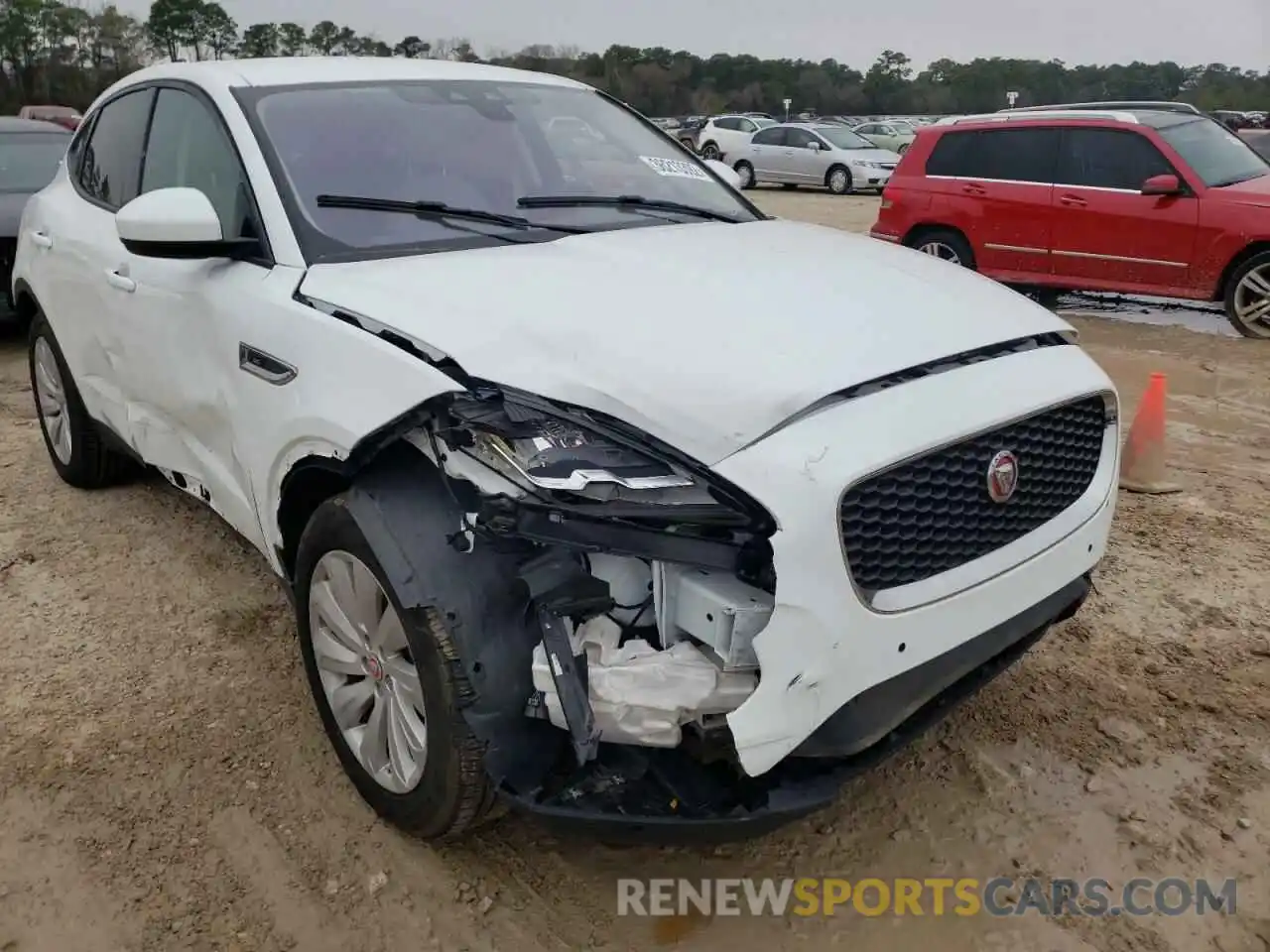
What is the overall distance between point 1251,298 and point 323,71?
742 cm

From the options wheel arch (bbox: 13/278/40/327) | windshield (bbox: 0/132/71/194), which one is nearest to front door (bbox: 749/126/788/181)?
windshield (bbox: 0/132/71/194)

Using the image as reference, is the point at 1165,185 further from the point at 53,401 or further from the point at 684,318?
the point at 53,401

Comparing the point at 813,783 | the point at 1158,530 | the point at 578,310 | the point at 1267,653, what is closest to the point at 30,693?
the point at 578,310

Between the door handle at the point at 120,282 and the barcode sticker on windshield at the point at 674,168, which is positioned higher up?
the barcode sticker on windshield at the point at 674,168

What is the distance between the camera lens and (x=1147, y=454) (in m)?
4.91

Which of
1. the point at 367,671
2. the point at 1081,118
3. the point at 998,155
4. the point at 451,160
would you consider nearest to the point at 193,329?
the point at 451,160

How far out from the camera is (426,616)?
7.11 feet

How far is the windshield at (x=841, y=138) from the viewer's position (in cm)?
2177

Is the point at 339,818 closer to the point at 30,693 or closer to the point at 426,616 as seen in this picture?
the point at 426,616

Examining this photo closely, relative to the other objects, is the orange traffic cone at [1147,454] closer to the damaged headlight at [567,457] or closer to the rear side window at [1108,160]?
the damaged headlight at [567,457]

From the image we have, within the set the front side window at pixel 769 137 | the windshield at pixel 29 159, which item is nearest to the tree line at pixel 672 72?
the front side window at pixel 769 137

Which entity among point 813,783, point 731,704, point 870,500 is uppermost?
point 870,500

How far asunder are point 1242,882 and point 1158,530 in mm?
2230

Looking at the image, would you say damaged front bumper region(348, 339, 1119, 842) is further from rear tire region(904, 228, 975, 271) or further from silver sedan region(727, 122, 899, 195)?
silver sedan region(727, 122, 899, 195)
